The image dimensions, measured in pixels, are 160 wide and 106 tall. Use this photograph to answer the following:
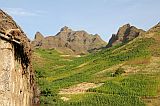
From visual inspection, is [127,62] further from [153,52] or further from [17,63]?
[17,63]

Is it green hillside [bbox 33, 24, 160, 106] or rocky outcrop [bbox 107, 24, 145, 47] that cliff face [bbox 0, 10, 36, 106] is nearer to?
green hillside [bbox 33, 24, 160, 106]

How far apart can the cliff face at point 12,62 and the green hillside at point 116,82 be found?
20048 millimetres

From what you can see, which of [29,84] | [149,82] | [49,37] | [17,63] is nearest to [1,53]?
[17,63]

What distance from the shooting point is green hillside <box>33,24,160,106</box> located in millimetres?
43541

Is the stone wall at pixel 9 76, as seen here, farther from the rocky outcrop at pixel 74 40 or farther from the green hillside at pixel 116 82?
the rocky outcrop at pixel 74 40

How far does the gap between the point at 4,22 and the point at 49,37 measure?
14410 cm

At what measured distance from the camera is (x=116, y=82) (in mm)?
54281

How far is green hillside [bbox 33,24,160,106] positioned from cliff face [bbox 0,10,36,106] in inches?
789

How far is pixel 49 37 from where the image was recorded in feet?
491

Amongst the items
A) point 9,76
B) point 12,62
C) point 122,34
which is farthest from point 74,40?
point 9,76

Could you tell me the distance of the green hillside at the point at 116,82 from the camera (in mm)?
43541

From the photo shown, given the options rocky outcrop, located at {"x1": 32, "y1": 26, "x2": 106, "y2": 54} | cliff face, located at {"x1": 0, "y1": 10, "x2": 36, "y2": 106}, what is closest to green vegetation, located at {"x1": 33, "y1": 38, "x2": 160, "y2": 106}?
cliff face, located at {"x1": 0, "y1": 10, "x2": 36, "y2": 106}

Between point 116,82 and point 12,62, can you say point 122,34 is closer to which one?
point 116,82

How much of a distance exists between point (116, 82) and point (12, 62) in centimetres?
4867
